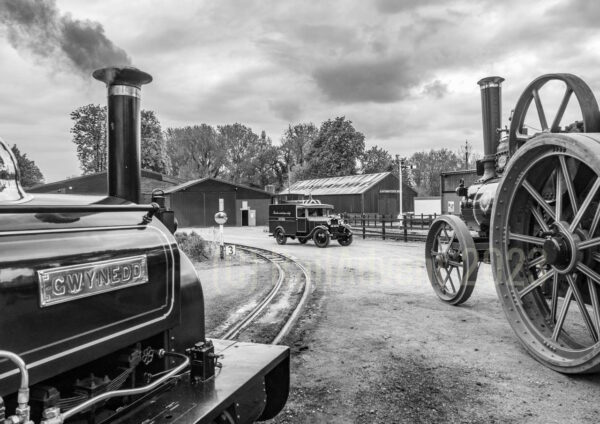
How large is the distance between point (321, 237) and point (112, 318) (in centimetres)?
1377

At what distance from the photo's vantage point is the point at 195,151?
6700 centimetres

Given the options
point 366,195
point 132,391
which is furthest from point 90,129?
point 366,195

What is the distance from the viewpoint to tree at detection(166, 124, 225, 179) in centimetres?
6556

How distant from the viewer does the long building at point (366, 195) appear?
1428 inches

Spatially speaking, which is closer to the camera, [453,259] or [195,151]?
[453,259]

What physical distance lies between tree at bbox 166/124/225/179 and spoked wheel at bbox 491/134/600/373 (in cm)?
6328

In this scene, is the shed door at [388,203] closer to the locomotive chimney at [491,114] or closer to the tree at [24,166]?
the locomotive chimney at [491,114]

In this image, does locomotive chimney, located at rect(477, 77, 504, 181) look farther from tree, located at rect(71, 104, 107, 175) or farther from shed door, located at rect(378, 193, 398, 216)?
shed door, located at rect(378, 193, 398, 216)

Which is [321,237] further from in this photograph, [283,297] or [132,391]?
[132,391]

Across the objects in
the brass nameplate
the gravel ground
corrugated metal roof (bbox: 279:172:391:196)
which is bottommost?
the gravel ground

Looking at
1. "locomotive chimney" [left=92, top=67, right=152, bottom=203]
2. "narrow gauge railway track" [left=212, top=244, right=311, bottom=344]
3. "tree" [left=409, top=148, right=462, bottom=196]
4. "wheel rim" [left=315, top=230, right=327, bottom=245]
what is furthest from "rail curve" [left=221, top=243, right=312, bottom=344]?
"tree" [left=409, top=148, right=462, bottom=196]

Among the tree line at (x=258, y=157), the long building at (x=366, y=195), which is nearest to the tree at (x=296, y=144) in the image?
the tree line at (x=258, y=157)

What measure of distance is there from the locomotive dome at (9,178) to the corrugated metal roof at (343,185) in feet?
113

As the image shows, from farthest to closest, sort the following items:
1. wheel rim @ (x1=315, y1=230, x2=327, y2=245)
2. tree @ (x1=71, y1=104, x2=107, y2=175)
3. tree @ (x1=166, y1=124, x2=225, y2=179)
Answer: tree @ (x1=166, y1=124, x2=225, y2=179) → wheel rim @ (x1=315, y1=230, x2=327, y2=245) → tree @ (x1=71, y1=104, x2=107, y2=175)
